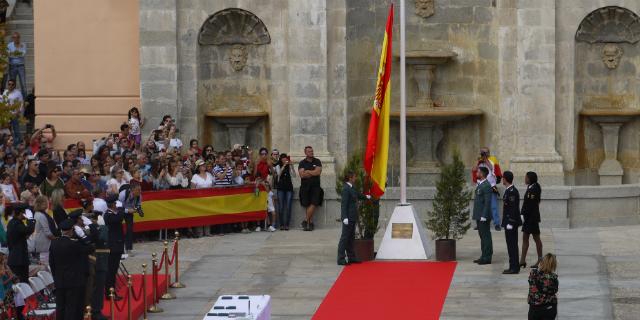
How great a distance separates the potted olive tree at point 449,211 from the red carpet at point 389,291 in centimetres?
33

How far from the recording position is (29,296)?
20.9 m

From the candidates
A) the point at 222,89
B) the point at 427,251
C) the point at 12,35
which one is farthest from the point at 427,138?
the point at 12,35

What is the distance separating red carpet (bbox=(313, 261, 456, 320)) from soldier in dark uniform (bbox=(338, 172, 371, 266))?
0.29 m

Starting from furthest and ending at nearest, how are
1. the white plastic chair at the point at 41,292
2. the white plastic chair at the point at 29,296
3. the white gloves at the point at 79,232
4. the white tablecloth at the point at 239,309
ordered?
the white plastic chair at the point at 41,292 < the white plastic chair at the point at 29,296 < the white gloves at the point at 79,232 < the white tablecloth at the point at 239,309

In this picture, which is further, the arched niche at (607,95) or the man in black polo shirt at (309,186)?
the arched niche at (607,95)

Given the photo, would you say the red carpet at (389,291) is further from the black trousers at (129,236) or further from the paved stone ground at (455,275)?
the black trousers at (129,236)

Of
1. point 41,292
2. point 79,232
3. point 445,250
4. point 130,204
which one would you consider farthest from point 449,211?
point 79,232

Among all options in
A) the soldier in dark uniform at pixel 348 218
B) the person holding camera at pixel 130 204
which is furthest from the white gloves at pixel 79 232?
the soldier in dark uniform at pixel 348 218

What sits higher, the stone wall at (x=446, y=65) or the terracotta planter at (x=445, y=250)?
the stone wall at (x=446, y=65)

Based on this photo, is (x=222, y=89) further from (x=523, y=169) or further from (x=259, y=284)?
(x=259, y=284)

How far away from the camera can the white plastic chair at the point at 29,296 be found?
20.3 metres

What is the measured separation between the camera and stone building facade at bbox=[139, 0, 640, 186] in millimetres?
33750

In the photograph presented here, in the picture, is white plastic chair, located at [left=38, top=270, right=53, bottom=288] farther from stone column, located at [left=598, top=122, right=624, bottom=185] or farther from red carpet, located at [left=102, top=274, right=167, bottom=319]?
stone column, located at [left=598, top=122, right=624, bottom=185]

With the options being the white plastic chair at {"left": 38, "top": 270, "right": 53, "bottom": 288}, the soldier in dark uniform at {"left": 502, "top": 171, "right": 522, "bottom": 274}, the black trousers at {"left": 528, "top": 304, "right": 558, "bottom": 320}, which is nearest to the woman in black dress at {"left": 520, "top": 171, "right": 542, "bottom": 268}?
the soldier in dark uniform at {"left": 502, "top": 171, "right": 522, "bottom": 274}
